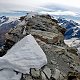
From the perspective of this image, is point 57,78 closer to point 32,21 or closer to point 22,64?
point 22,64

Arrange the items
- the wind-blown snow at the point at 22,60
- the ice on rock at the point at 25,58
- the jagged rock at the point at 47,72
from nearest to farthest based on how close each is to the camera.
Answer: the wind-blown snow at the point at 22,60
the ice on rock at the point at 25,58
the jagged rock at the point at 47,72

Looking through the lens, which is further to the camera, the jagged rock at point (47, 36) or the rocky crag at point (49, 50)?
the jagged rock at point (47, 36)

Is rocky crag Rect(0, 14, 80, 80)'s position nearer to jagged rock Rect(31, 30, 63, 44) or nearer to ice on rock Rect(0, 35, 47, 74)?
jagged rock Rect(31, 30, 63, 44)

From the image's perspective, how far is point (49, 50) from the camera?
22141 millimetres

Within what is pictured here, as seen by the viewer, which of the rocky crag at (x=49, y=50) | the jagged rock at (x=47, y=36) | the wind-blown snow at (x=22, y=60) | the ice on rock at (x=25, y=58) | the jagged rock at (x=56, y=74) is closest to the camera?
the wind-blown snow at (x=22, y=60)

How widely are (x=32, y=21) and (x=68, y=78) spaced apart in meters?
11.9

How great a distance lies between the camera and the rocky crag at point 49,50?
18812 mm

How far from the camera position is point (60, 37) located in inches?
1077

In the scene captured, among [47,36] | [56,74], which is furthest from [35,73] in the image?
[47,36]

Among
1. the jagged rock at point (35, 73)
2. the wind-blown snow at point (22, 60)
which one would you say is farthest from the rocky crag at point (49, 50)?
the wind-blown snow at point (22, 60)

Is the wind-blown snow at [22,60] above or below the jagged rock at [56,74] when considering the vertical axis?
above

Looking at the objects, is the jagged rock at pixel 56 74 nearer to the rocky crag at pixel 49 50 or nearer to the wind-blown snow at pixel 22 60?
the rocky crag at pixel 49 50

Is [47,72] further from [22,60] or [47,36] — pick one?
[47,36]

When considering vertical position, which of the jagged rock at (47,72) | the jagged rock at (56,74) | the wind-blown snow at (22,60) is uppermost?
the wind-blown snow at (22,60)
